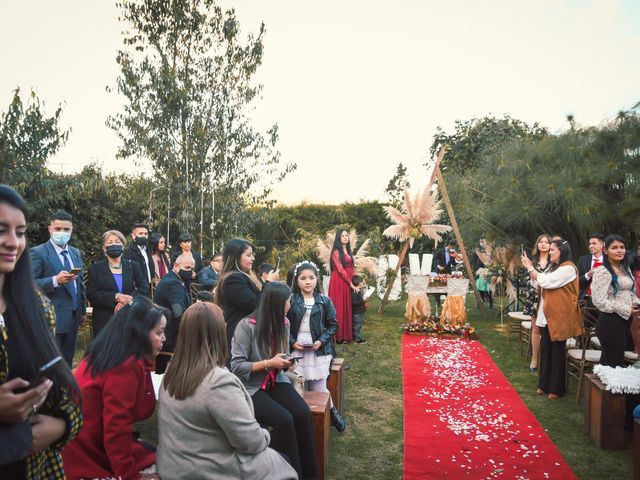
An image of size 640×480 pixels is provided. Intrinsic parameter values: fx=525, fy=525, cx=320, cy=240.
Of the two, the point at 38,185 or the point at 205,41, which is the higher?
the point at 205,41

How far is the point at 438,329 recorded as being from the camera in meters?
10.9

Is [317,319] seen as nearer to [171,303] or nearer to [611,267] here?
[171,303]

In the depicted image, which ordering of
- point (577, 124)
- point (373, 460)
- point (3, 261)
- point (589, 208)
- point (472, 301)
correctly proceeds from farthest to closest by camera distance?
point (472, 301)
point (577, 124)
point (589, 208)
point (373, 460)
point (3, 261)

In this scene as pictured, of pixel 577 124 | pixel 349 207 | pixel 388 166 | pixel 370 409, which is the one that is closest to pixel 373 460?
pixel 370 409

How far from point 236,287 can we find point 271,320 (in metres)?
0.75

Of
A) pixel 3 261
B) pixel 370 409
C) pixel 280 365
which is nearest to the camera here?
pixel 3 261

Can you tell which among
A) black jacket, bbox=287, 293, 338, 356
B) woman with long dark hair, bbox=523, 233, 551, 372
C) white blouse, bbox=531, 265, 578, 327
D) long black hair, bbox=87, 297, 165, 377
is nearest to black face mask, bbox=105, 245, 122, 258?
black jacket, bbox=287, 293, 338, 356

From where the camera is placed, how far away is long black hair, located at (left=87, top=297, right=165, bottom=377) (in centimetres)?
280

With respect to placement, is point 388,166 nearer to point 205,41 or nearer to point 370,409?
point 205,41

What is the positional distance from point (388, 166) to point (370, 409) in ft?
63.0

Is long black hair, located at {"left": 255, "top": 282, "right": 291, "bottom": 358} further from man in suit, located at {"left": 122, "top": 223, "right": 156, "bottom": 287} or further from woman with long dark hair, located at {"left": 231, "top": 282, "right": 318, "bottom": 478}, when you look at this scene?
man in suit, located at {"left": 122, "top": 223, "right": 156, "bottom": 287}

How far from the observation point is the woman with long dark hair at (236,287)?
4.56 metres

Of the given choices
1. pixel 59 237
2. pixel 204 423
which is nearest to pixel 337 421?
pixel 204 423

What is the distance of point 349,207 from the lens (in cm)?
2322
